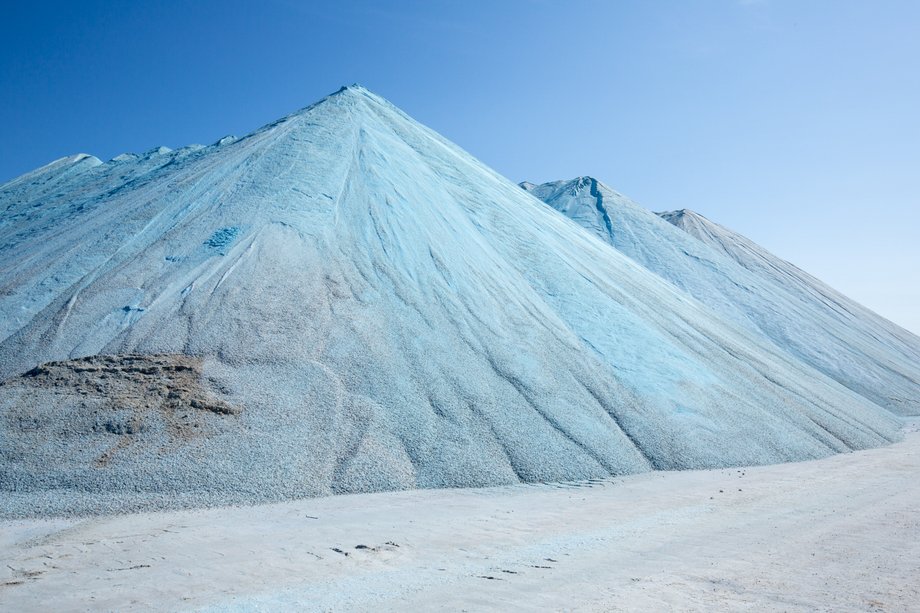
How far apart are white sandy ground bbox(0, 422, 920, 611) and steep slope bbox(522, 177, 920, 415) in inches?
671

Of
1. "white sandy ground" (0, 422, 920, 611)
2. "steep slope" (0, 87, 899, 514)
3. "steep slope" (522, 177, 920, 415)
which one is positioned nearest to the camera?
"white sandy ground" (0, 422, 920, 611)

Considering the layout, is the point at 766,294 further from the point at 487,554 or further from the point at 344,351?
the point at 487,554

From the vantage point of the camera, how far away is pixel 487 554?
6176 mm

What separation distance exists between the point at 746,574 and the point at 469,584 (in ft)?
8.96

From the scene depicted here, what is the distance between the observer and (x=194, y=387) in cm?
939

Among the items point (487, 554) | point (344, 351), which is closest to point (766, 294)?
point (344, 351)

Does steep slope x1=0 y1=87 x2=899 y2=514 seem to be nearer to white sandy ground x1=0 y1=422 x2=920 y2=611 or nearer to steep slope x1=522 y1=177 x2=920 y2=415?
white sandy ground x1=0 y1=422 x2=920 y2=611

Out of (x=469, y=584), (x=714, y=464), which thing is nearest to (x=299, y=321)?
(x=469, y=584)

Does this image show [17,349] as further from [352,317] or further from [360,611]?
[360,611]

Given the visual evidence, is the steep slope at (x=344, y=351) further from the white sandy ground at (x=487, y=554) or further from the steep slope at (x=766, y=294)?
the steep slope at (x=766, y=294)

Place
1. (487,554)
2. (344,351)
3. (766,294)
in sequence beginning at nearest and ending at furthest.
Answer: (487,554) → (344,351) → (766,294)

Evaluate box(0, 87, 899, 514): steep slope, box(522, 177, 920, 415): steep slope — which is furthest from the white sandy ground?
box(522, 177, 920, 415): steep slope

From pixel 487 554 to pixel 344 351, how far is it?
5.68 meters

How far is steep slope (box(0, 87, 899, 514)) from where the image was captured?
8.41 meters
